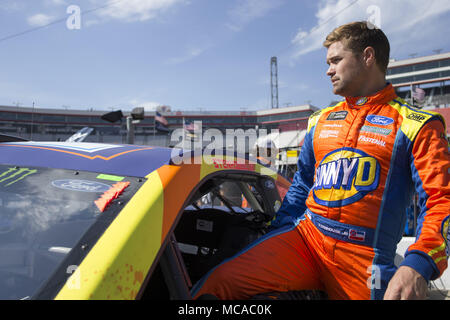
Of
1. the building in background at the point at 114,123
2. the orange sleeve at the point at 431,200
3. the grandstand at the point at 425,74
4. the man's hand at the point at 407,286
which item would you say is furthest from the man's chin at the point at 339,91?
the grandstand at the point at 425,74

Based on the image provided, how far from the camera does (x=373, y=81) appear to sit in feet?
5.28

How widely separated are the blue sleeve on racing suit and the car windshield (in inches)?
37.2

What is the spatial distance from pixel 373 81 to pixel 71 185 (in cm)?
148

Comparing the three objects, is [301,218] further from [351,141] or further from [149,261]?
[149,261]

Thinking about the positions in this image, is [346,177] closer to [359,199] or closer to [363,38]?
[359,199]

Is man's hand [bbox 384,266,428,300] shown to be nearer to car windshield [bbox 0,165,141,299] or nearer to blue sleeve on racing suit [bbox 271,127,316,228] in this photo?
blue sleeve on racing suit [bbox 271,127,316,228]

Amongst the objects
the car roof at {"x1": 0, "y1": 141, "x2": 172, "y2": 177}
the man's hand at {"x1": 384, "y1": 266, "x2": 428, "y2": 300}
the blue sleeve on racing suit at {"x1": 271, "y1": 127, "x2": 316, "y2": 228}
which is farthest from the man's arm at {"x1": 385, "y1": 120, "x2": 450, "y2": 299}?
the car roof at {"x1": 0, "y1": 141, "x2": 172, "y2": 177}

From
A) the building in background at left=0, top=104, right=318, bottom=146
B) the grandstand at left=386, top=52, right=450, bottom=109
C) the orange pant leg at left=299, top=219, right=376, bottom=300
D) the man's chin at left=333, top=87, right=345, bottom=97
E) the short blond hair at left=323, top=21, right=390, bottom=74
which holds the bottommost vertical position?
the orange pant leg at left=299, top=219, right=376, bottom=300

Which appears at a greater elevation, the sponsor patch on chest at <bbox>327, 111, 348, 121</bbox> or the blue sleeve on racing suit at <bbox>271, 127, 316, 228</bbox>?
the sponsor patch on chest at <bbox>327, 111, 348, 121</bbox>

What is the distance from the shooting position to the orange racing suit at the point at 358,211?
132 cm

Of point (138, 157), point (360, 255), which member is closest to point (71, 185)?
point (138, 157)

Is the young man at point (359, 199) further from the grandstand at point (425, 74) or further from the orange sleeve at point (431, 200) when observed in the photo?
the grandstand at point (425, 74)

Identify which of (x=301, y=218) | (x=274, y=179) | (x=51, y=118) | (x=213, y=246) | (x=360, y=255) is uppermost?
(x=51, y=118)

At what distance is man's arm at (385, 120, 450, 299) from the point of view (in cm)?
107
